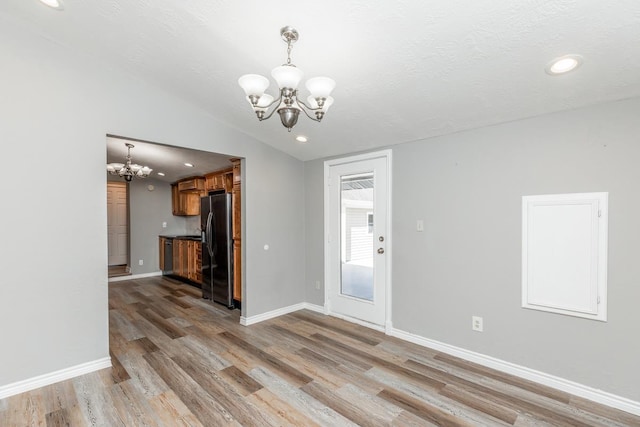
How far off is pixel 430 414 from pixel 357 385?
597 millimetres

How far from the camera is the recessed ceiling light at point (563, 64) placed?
1857 millimetres

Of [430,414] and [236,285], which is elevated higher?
[236,285]

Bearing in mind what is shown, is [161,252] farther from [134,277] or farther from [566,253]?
[566,253]

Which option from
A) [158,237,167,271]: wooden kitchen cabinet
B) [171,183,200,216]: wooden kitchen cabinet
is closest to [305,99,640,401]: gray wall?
[171,183,200,216]: wooden kitchen cabinet

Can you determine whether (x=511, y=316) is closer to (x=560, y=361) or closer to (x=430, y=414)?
(x=560, y=361)

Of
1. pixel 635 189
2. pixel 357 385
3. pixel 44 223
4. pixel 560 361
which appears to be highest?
pixel 635 189

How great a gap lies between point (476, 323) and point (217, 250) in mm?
3636

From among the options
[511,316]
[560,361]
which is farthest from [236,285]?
[560,361]

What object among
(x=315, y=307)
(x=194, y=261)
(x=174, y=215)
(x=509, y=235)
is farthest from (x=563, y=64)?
(x=174, y=215)

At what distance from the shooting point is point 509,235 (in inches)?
106

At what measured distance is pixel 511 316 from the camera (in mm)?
2668

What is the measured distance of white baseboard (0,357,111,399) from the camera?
7.64 feet

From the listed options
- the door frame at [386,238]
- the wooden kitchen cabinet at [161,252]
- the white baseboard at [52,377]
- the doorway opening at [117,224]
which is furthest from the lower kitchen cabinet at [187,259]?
the white baseboard at [52,377]

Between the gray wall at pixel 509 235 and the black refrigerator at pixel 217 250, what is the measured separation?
2449mm
